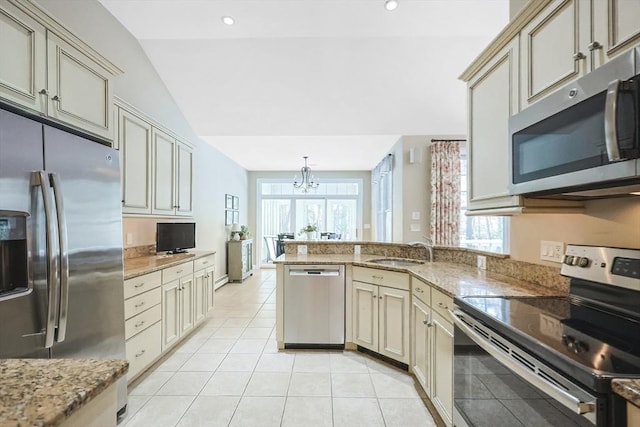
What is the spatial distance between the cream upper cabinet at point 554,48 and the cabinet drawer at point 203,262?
129 inches

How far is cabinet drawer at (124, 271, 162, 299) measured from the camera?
2215 mm

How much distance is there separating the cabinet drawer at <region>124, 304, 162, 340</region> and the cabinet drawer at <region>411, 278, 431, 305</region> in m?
2.12

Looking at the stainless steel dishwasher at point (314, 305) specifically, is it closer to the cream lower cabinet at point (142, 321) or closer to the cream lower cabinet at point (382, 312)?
the cream lower cabinet at point (382, 312)

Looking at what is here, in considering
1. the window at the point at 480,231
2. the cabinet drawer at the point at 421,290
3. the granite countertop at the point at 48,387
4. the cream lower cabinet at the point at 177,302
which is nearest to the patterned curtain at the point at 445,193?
the window at the point at 480,231

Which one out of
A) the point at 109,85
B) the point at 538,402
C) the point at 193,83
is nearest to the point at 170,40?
the point at 193,83

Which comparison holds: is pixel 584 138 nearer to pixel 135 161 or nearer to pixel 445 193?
pixel 135 161

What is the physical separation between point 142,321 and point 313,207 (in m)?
6.36

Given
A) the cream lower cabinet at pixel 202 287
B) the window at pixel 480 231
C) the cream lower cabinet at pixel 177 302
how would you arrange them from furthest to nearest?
1. the window at pixel 480 231
2. the cream lower cabinet at pixel 202 287
3. the cream lower cabinet at pixel 177 302

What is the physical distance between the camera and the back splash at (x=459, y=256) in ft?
5.75

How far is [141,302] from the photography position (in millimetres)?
2383

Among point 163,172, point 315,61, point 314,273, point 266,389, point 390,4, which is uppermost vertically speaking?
point 390,4

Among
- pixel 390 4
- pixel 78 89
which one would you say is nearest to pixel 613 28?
pixel 390 4

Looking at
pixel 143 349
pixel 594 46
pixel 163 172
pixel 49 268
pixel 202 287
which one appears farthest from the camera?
pixel 202 287

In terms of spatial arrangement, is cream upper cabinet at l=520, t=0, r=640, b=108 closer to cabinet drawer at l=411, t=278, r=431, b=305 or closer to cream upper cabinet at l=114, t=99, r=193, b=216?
cabinet drawer at l=411, t=278, r=431, b=305
